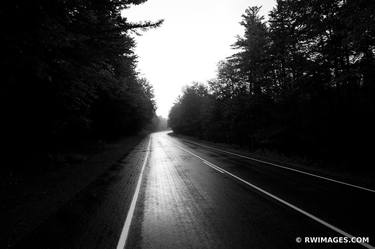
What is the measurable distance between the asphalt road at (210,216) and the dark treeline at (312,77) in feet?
17.1

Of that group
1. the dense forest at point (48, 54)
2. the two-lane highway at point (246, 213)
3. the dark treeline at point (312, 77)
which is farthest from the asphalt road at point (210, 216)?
the dark treeline at point (312, 77)

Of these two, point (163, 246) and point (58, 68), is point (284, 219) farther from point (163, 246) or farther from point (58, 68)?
point (58, 68)

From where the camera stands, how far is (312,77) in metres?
13.7

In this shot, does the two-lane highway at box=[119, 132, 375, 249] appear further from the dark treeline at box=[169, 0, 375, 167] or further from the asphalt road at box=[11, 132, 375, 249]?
the dark treeline at box=[169, 0, 375, 167]

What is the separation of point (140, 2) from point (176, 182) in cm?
675

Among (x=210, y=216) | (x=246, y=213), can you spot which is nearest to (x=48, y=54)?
(x=210, y=216)

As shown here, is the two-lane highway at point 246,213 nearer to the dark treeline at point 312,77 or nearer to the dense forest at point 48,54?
the dense forest at point 48,54

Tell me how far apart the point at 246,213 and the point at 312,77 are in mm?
11796

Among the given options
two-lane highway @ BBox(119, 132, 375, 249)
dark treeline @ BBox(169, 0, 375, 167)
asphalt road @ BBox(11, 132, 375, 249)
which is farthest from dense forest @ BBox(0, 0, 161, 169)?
dark treeline @ BBox(169, 0, 375, 167)

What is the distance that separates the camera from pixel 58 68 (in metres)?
7.14

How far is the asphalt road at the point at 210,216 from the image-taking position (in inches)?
159

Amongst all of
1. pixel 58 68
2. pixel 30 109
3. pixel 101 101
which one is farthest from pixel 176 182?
pixel 101 101

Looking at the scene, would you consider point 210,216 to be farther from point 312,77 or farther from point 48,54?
point 312,77

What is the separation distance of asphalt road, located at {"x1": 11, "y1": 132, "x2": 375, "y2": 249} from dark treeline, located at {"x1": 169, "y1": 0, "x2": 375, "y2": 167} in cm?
522
